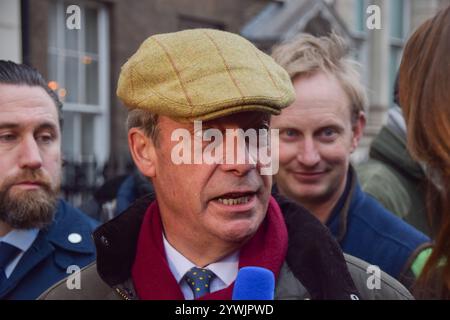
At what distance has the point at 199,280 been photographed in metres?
2.31

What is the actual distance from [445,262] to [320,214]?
1081 mm

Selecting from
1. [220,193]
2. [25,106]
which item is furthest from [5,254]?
[220,193]

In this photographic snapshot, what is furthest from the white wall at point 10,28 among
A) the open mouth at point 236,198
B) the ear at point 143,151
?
the open mouth at point 236,198

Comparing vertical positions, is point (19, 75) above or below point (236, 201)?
above

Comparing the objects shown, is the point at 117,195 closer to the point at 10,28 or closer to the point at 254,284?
the point at 254,284

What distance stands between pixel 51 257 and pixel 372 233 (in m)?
1.23

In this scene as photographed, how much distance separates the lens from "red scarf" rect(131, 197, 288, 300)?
227 centimetres

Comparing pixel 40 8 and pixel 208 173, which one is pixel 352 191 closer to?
pixel 208 173

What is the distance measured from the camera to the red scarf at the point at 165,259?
2266 mm

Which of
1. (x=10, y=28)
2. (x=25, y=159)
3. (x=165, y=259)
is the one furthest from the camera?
(x=10, y=28)

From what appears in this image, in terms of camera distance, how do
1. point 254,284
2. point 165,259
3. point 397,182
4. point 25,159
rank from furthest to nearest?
point 397,182 → point 25,159 → point 165,259 → point 254,284

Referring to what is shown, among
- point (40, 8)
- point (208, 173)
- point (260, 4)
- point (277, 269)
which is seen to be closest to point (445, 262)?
point (277, 269)

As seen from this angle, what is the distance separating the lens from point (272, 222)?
7.73ft

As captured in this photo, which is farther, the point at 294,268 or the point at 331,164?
the point at 331,164
